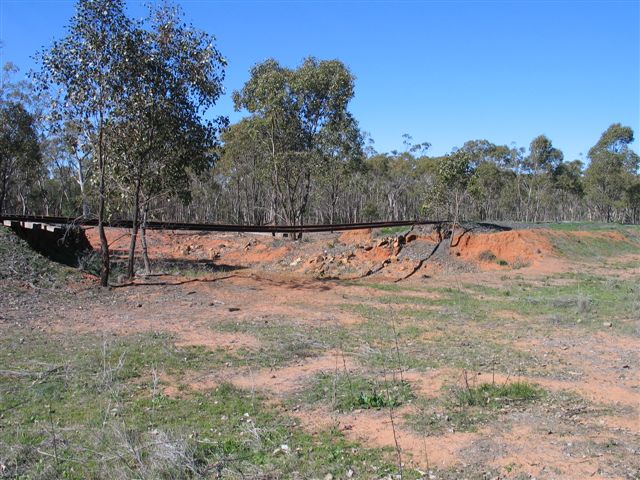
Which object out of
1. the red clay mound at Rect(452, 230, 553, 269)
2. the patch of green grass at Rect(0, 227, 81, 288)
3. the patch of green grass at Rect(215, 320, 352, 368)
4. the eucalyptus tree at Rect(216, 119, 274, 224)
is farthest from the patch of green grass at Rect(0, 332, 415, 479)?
the red clay mound at Rect(452, 230, 553, 269)

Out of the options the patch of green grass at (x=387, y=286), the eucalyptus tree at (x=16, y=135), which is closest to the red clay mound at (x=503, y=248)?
the patch of green grass at (x=387, y=286)

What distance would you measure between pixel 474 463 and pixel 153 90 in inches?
517

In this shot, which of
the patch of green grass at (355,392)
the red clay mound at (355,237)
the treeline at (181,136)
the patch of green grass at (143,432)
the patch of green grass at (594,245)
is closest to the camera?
the patch of green grass at (143,432)

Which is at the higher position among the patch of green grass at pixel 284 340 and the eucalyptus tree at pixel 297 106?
the eucalyptus tree at pixel 297 106

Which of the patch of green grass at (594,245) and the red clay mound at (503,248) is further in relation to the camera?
the patch of green grass at (594,245)

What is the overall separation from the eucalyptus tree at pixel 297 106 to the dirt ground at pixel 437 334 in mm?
5420

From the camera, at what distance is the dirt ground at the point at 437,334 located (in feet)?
16.1

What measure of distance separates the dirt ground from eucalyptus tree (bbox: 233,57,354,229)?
5420 mm

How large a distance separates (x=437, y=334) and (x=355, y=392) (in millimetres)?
4249

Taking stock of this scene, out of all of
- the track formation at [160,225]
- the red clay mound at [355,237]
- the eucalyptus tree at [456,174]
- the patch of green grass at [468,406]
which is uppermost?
the eucalyptus tree at [456,174]

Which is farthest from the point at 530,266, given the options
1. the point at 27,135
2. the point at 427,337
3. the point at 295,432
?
the point at 27,135

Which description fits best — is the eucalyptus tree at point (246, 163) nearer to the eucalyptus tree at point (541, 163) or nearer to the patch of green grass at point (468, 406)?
the patch of green grass at point (468, 406)

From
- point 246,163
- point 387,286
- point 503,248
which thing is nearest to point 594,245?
point 503,248

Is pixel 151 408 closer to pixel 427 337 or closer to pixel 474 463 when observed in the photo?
pixel 474 463
